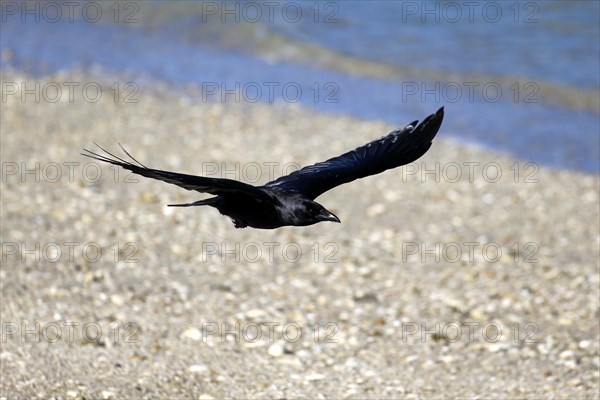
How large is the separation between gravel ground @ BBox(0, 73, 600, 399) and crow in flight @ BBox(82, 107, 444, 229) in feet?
4.85

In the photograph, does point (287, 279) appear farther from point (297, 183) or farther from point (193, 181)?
point (193, 181)

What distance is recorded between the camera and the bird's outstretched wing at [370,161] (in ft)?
20.3

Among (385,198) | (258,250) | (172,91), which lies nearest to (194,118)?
(172,91)

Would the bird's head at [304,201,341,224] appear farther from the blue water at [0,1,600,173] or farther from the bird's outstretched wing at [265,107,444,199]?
the blue water at [0,1,600,173]

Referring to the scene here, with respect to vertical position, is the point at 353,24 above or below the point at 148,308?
above

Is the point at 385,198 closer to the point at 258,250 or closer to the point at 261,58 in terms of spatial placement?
the point at 258,250

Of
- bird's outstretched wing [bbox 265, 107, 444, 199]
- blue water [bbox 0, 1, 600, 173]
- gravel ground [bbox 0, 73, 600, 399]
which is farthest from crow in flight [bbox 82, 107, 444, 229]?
blue water [bbox 0, 1, 600, 173]

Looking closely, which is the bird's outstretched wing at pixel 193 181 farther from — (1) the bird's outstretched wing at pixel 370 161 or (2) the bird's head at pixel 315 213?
(1) the bird's outstretched wing at pixel 370 161

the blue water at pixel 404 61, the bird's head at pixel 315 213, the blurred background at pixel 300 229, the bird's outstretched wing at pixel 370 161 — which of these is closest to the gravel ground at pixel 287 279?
the blurred background at pixel 300 229

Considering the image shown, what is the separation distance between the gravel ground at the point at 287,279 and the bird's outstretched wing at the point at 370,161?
57.4 inches

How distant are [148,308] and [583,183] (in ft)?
19.8

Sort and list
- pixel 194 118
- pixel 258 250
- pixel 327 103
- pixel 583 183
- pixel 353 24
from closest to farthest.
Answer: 1. pixel 258 250
2. pixel 583 183
3. pixel 194 118
4. pixel 327 103
5. pixel 353 24

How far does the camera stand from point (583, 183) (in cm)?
1220

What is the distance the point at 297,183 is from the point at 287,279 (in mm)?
2938
